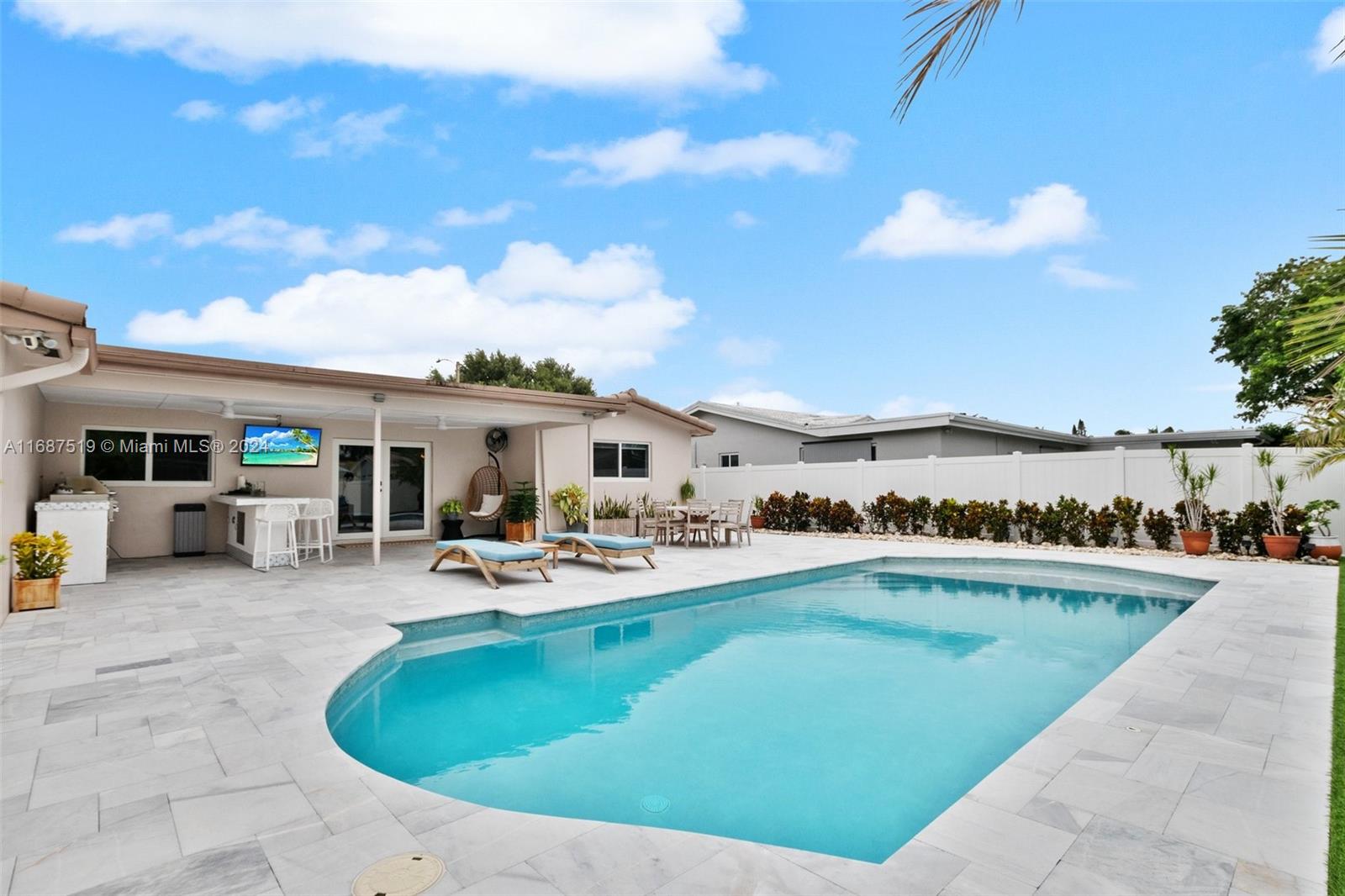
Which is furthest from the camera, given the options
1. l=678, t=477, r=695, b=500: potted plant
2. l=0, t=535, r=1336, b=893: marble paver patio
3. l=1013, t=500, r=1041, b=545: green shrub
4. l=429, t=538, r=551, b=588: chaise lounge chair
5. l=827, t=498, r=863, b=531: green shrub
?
l=678, t=477, r=695, b=500: potted plant

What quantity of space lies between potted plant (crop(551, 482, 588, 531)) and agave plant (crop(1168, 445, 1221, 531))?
1099 cm

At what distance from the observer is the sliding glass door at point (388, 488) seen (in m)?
13.0

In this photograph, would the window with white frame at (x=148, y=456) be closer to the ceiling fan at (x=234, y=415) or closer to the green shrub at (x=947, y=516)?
the ceiling fan at (x=234, y=415)

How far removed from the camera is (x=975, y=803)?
2.96 meters

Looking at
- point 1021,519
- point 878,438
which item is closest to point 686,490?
point 878,438

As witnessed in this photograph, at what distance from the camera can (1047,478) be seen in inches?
541

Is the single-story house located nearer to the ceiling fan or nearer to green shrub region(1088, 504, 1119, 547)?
the ceiling fan

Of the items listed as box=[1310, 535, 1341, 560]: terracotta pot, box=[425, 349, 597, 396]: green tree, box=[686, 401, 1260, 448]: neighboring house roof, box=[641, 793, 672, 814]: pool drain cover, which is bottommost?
box=[641, 793, 672, 814]: pool drain cover

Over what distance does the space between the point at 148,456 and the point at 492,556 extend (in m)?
6.63

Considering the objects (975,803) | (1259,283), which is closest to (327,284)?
(975,803)

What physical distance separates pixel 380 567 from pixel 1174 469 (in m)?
13.5

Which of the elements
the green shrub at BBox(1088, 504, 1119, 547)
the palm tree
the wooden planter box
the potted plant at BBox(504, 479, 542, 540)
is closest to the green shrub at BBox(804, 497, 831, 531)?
the wooden planter box

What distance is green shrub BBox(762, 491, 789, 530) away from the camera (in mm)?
17219

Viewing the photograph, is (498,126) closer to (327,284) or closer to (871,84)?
(327,284)
